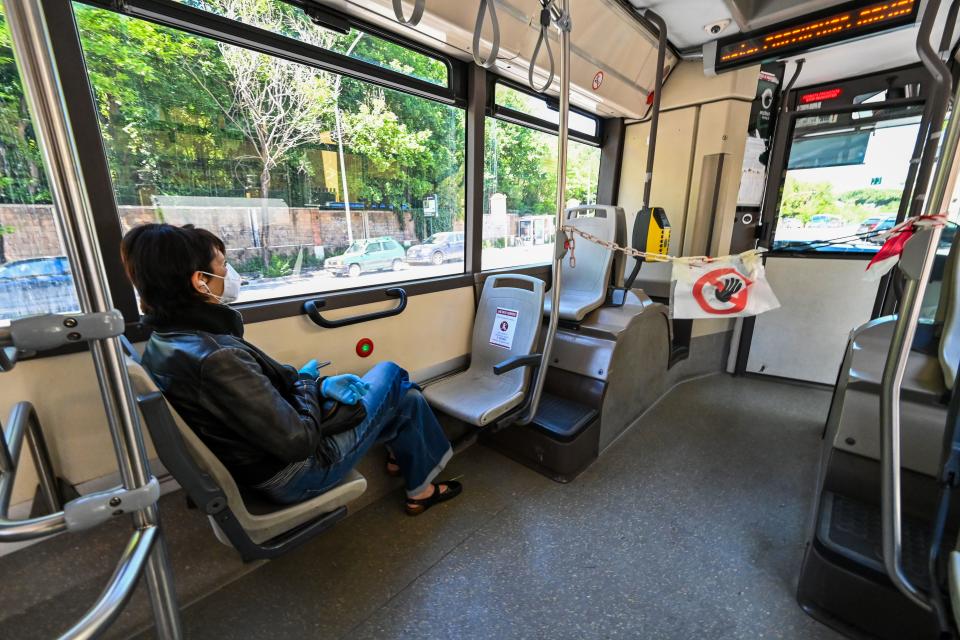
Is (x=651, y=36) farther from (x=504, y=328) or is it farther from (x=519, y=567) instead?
(x=519, y=567)

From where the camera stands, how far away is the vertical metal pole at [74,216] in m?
0.55

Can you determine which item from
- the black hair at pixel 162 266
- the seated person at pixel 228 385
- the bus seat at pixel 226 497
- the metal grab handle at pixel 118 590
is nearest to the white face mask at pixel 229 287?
the seated person at pixel 228 385

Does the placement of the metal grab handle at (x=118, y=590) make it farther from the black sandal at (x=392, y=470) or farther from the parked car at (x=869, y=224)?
the parked car at (x=869, y=224)

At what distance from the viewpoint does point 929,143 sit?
250 cm

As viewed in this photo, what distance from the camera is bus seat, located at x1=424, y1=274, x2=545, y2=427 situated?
80.3 inches

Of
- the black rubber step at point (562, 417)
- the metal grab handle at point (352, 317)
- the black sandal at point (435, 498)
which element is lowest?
the black sandal at point (435, 498)

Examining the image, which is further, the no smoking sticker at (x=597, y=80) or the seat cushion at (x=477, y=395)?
the no smoking sticker at (x=597, y=80)

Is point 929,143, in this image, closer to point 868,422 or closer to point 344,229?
point 868,422

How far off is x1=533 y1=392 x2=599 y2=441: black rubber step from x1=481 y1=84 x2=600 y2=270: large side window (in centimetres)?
111

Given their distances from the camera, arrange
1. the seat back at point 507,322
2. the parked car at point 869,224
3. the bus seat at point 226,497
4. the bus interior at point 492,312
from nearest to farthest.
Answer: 1. the bus seat at point 226,497
2. the bus interior at point 492,312
3. the seat back at point 507,322
4. the parked car at point 869,224

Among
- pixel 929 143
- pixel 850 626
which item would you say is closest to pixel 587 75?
pixel 929 143

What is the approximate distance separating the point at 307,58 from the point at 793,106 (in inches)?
147

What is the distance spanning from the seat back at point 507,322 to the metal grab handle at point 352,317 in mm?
559

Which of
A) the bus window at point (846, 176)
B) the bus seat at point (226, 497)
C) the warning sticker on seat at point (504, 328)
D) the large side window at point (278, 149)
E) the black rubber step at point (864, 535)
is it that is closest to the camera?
the bus seat at point (226, 497)
